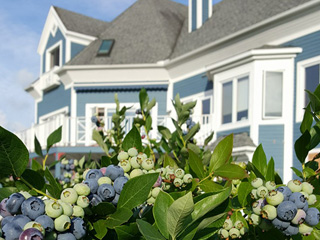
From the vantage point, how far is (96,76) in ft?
60.3

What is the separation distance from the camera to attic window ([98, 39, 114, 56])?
742 inches

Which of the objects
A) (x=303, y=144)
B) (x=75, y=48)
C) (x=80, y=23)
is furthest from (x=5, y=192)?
(x=80, y=23)

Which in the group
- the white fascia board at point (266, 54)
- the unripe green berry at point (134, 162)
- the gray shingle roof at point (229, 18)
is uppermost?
the gray shingle roof at point (229, 18)

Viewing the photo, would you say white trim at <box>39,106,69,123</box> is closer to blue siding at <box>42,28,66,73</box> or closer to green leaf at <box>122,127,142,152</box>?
blue siding at <box>42,28,66,73</box>

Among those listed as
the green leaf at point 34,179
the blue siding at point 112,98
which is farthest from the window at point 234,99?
the green leaf at point 34,179

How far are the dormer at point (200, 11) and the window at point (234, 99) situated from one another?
4.50 m

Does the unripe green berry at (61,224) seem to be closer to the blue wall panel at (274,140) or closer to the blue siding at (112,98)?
the blue wall panel at (274,140)

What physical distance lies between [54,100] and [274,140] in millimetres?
11923

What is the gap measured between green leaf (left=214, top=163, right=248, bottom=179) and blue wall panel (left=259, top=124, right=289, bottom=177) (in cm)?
1189

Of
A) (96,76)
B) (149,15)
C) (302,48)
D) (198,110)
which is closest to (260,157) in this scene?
(302,48)

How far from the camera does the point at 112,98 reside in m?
18.8

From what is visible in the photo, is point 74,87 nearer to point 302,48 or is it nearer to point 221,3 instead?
point 221,3

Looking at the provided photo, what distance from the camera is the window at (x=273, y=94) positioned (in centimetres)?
1305

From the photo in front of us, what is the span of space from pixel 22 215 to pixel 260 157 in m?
0.99
